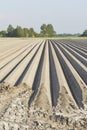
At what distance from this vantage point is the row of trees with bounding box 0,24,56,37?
92750mm

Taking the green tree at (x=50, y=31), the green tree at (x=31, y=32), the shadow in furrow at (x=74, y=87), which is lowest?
the green tree at (x=50, y=31)

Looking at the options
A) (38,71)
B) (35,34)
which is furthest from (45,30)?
(38,71)

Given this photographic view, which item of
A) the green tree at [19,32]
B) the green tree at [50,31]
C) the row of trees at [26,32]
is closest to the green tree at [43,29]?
the row of trees at [26,32]

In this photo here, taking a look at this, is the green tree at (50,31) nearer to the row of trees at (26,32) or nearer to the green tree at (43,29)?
the row of trees at (26,32)

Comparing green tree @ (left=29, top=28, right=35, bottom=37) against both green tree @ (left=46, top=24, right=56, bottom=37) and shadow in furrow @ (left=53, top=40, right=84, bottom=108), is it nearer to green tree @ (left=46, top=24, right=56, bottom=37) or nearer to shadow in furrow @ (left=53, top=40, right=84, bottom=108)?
green tree @ (left=46, top=24, right=56, bottom=37)

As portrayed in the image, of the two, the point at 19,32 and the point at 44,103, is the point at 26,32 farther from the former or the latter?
the point at 44,103

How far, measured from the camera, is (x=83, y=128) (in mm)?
5605

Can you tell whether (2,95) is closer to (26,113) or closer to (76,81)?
(26,113)

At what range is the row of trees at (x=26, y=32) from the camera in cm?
9275

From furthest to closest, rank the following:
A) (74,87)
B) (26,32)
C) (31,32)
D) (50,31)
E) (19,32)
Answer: (50,31)
(31,32)
(26,32)
(19,32)
(74,87)

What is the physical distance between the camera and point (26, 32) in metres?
94.2

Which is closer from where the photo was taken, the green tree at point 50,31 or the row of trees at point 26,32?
the row of trees at point 26,32

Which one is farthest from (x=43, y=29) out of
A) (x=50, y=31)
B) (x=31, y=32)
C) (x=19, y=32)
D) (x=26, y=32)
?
(x=19, y=32)

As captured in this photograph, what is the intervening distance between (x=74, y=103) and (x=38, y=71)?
162 inches
